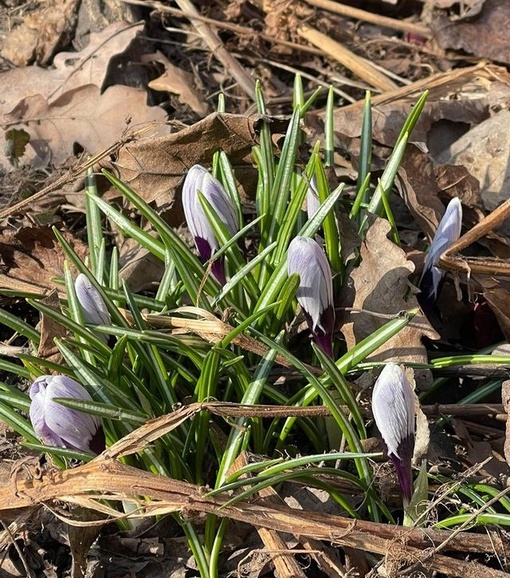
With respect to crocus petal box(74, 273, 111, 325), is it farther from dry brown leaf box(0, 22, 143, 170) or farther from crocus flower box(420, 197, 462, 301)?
dry brown leaf box(0, 22, 143, 170)

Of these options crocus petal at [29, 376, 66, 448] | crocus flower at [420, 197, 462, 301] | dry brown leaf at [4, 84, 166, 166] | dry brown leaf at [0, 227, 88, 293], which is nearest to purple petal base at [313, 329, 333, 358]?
crocus flower at [420, 197, 462, 301]

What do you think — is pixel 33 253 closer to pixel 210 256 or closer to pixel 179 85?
pixel 210 256

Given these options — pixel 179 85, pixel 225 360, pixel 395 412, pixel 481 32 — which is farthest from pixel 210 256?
pixel 481 32

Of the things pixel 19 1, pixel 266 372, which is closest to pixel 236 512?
pixel 266 372

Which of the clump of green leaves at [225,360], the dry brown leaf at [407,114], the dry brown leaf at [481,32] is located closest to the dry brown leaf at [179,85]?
the dry brown leaf at [407,114]

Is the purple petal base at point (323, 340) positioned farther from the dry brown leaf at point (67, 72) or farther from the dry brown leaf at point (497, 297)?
the dry brown leaf at point (67, 72)
